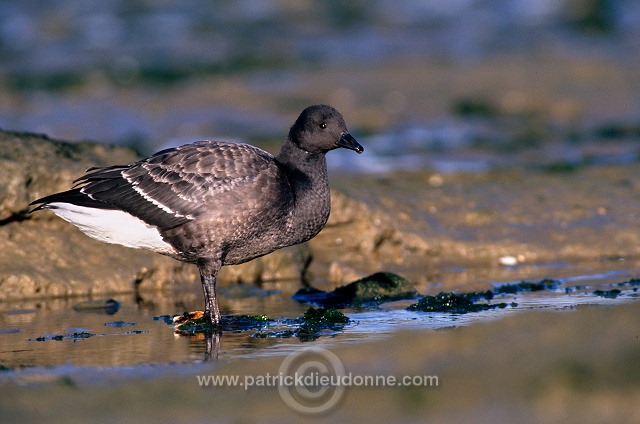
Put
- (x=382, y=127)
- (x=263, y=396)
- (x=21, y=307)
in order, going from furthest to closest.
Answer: (x=382, y=127) < (x=21, y=307) < (x=263, y=396)

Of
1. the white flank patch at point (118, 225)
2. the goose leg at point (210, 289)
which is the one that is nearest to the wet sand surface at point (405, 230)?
the goose leg at point (210, 289)

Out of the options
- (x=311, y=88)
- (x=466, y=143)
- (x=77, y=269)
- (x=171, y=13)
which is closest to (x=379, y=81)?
(x=311, y=88)

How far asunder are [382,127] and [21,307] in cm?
1233

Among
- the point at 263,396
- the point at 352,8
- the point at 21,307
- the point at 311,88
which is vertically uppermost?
the point at 352,8

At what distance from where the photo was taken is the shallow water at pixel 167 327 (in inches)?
302

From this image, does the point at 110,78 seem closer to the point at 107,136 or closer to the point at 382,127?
the point at 107,136

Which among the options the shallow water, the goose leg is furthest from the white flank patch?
the shallow water

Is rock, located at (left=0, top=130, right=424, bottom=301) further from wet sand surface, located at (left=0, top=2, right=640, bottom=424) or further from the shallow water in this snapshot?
the shallow water

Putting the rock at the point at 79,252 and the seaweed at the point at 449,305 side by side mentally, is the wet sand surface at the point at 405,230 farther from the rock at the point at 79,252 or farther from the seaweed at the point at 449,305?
the seaweed at the point at 449,305

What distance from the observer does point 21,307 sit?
1007cm

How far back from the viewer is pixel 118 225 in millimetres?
9328

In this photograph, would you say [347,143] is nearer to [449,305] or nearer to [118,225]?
[449,305]

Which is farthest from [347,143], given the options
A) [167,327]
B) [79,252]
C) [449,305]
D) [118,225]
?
[79,252]

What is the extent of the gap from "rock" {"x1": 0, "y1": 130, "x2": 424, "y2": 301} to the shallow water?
0.26 meters
